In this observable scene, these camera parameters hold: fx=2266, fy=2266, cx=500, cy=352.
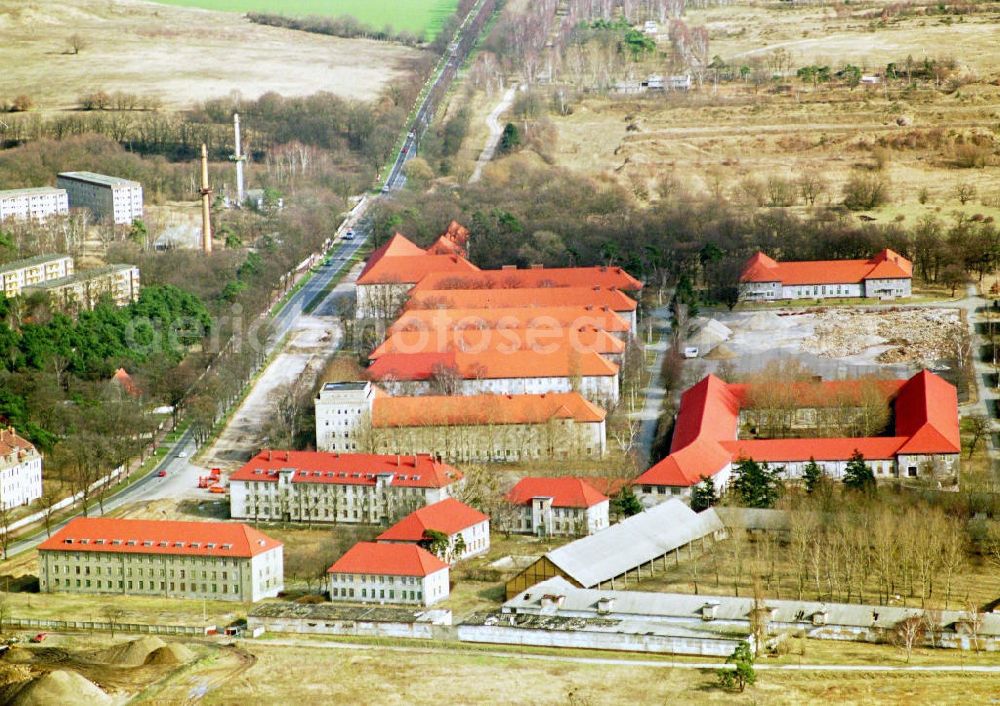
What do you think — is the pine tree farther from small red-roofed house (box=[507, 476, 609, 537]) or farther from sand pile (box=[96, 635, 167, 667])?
sand pile (box=[96, 635, 167, 667])

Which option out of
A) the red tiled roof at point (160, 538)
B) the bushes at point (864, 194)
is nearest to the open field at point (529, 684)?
the red tiled roof at point (160, 538)

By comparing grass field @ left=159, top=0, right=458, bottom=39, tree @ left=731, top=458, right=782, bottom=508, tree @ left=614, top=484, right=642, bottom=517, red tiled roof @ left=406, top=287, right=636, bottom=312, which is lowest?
tree @ left=614, top=484, right=642, bottom=517

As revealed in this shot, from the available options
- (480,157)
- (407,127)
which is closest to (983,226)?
(480,157)

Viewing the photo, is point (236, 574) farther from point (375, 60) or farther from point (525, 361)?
point (375, 60)

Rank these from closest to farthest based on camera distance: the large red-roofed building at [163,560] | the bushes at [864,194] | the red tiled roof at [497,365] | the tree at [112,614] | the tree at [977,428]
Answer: the tree at [112,614], the large red-roofed building at [163,560], the tree at [977,428], the red tiled roof at [497,365], the bushes at [864,194]

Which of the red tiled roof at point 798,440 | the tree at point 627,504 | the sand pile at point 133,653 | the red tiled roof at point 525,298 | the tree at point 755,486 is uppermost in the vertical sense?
the red tiled roof at point 525,298

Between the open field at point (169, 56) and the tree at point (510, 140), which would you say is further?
the open field at point (169, 56)

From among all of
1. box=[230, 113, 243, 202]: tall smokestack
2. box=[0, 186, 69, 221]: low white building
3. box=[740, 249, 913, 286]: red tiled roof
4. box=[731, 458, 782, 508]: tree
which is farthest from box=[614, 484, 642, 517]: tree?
box=[230, 113, 243, 202]: tall smokestack

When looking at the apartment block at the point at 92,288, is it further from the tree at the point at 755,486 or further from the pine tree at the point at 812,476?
the pine tree at the point at 812,476
